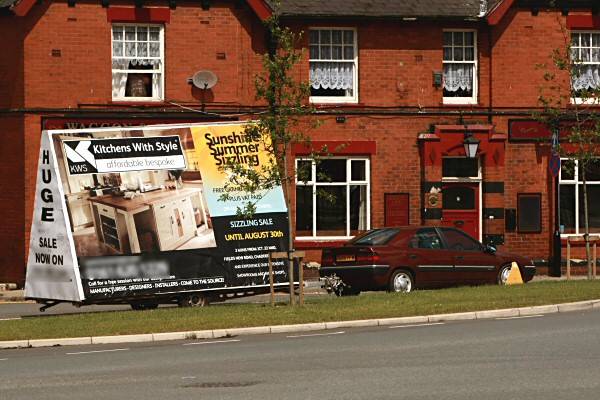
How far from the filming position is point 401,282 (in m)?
25.8

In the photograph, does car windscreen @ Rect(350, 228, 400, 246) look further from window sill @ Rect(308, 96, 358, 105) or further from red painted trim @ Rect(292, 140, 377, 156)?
window sill @ Rect(308, 96, 358, 105)

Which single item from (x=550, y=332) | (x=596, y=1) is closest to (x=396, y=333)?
(x=550, y=332)

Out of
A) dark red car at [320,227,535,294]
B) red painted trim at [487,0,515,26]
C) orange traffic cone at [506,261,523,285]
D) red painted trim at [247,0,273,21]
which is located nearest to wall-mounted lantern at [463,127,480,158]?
red painted trim at [487,0,515,26]

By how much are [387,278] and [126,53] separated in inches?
403

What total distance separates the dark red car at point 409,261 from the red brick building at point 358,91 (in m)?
6.30

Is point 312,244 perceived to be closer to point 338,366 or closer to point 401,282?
point 401,282

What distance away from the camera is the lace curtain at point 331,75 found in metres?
33.2

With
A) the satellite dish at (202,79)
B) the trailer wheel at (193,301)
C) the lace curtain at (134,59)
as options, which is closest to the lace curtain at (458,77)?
the satellite dish at (202,79)

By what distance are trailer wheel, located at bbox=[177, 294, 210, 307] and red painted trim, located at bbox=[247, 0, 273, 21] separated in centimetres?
1024

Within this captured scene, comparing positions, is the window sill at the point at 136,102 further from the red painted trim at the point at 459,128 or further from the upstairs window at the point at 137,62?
the red painted trim at the point at 459,128

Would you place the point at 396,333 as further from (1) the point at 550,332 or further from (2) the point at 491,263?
(2) the point at 491,263

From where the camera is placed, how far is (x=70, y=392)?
12695mm

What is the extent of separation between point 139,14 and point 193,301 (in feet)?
34.3

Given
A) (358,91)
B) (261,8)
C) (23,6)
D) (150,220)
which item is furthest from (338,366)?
(358,91)
